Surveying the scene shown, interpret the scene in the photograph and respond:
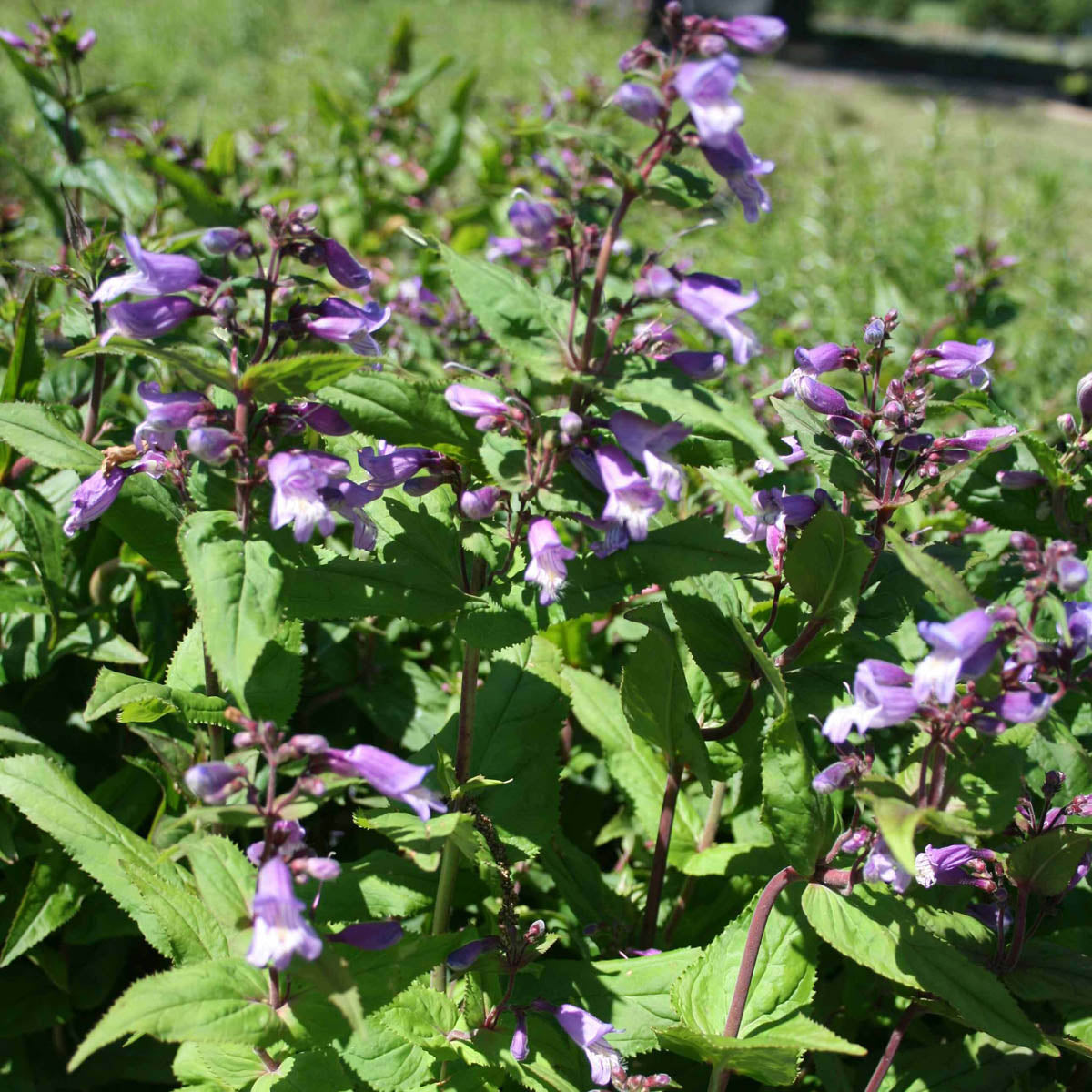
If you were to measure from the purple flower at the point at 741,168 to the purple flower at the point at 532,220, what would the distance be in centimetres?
36

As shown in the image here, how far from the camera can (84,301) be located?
325cm

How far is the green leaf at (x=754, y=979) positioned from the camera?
264cm

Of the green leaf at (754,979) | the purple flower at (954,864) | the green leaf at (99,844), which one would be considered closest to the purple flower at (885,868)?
the purple flower at (954,864)

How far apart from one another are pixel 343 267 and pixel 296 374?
421 millimetres

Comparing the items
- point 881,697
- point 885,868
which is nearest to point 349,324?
point 881,697

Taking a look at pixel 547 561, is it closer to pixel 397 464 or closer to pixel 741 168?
pixel 397 464

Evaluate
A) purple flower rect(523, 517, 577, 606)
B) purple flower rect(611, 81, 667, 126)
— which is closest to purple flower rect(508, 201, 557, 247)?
purple flower rect(611, 81, 667, 126)

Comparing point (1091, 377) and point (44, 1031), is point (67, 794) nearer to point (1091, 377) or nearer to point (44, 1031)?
point (44, 1031)

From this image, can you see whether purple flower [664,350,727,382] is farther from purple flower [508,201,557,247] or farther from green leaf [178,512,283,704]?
green leaf [178,512,283,704]

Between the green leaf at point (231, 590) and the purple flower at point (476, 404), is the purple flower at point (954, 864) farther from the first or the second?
the green leaf at point (231, 590)

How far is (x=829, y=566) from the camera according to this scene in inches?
101

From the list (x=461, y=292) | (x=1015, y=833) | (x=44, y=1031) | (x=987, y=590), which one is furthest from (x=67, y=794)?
(x=987, y=590)

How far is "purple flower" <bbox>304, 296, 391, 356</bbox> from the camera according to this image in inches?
90.0

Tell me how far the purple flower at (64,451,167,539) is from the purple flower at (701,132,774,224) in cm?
145
